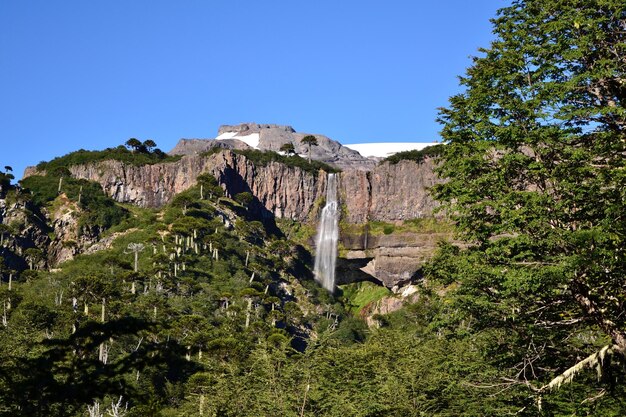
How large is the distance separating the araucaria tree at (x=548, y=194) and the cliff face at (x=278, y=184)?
265 ft

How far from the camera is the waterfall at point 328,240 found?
318 ft

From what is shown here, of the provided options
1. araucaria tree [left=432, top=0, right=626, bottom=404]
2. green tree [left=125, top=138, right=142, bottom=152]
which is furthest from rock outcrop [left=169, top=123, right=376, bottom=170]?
araucaria tree [left=432, top=0, right=626, bottom=404]

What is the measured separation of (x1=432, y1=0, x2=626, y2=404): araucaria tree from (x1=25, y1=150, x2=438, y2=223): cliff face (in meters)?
80.8

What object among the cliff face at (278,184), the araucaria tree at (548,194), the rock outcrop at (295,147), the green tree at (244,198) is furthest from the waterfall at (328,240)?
the araucaria tree at (548,194)

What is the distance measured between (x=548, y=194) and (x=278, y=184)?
93.0m

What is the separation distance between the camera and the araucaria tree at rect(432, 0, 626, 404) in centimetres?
1355

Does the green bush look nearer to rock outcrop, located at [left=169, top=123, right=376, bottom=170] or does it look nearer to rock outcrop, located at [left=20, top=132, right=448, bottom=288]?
rock outcrop, located at [left=20, top=132, right=448, bottom=288]

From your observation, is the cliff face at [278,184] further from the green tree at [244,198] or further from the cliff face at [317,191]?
the green tree at [244,198]

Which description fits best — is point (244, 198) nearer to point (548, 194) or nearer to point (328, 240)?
point (328, 240)

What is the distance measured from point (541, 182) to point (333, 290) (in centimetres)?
8216

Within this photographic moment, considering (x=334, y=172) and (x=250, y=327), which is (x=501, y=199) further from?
(x=334, y=172)

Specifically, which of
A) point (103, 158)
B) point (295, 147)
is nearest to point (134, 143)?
point (103, 158)

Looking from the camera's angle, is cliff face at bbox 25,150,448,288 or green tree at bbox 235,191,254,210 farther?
green tree at bbox 235,191,254,210

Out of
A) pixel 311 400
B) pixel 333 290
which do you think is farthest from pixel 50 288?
pixel 311 400
